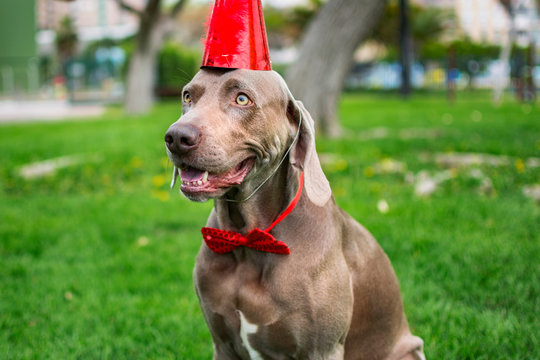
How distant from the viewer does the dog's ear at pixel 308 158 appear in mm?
1961

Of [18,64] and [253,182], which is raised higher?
[253,182]

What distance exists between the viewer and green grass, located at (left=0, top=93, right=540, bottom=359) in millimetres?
2990

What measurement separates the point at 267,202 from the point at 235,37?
63 centimetres

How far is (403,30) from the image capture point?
10484mm

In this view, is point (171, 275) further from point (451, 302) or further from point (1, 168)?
point (1, 168)

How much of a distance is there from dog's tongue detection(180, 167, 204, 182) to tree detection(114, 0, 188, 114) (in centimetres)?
1369

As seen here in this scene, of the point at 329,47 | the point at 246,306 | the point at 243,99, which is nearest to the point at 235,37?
the point at 243,99

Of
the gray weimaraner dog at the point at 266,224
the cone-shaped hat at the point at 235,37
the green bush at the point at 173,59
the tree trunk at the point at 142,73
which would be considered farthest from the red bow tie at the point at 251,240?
the green bush at the point at 173,59

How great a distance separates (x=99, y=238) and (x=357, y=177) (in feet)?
9.07

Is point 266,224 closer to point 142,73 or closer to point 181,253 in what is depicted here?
point 181,253

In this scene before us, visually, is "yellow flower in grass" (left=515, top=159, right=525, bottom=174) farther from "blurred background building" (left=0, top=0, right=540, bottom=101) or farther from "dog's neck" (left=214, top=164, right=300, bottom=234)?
"blurred background building" (left=0, top=0, right=540, bottom=101)

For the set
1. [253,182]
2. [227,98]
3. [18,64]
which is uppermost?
[227,98]

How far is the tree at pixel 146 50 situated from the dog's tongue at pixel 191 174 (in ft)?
44.9

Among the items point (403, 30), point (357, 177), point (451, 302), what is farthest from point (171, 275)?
point (403, 30)
